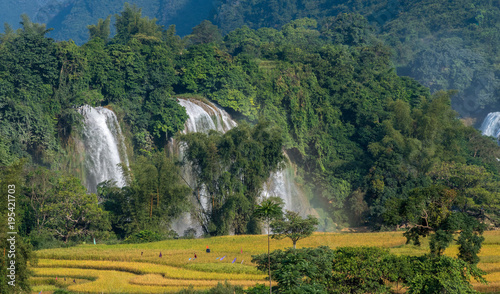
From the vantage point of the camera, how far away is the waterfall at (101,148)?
52.9m

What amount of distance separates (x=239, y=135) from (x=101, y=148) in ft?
38.5

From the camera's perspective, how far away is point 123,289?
32625 millimetres

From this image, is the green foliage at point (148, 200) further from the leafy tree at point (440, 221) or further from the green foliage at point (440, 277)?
the green foliage at point (440, 277)

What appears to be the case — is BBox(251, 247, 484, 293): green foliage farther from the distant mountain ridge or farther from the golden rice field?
the distant mountain ridge

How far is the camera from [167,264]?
126ft

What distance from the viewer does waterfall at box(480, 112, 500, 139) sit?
89062mm

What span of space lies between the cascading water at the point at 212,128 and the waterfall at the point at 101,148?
5631 mm

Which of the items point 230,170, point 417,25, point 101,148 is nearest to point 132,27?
point 101,148

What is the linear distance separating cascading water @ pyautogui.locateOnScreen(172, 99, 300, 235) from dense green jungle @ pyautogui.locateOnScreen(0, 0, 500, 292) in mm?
1441

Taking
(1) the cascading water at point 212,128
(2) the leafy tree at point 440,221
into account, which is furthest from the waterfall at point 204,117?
(2) the leafy tree at point 440,221

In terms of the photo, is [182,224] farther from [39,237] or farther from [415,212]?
[415,212]

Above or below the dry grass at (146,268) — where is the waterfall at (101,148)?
above

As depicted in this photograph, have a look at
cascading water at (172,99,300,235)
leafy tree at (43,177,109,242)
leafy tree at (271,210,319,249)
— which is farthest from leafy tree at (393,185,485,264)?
cascading water at (172,99,300,235)

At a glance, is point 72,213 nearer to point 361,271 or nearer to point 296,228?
point 296,228
